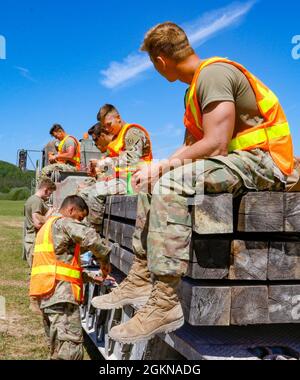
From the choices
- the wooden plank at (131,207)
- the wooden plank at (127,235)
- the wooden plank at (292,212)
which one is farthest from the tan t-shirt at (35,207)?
the wooden plank at (292,212)

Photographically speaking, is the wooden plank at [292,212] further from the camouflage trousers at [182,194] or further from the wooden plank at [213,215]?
the wooden plank at [213,215]

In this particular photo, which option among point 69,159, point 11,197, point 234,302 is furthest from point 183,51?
point 11,197

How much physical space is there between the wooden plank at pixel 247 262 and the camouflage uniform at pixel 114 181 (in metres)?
3.33

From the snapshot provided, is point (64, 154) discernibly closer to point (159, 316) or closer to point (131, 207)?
point (131, 207)

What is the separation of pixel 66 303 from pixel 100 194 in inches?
64.0

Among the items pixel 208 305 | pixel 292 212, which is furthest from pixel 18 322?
pixel 292 212

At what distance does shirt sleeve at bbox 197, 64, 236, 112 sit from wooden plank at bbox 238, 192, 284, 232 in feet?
1.88

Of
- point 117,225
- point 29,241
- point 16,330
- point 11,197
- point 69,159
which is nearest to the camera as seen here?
point 117,225

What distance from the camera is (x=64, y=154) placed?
1164cm

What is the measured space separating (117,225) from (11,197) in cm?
5066
